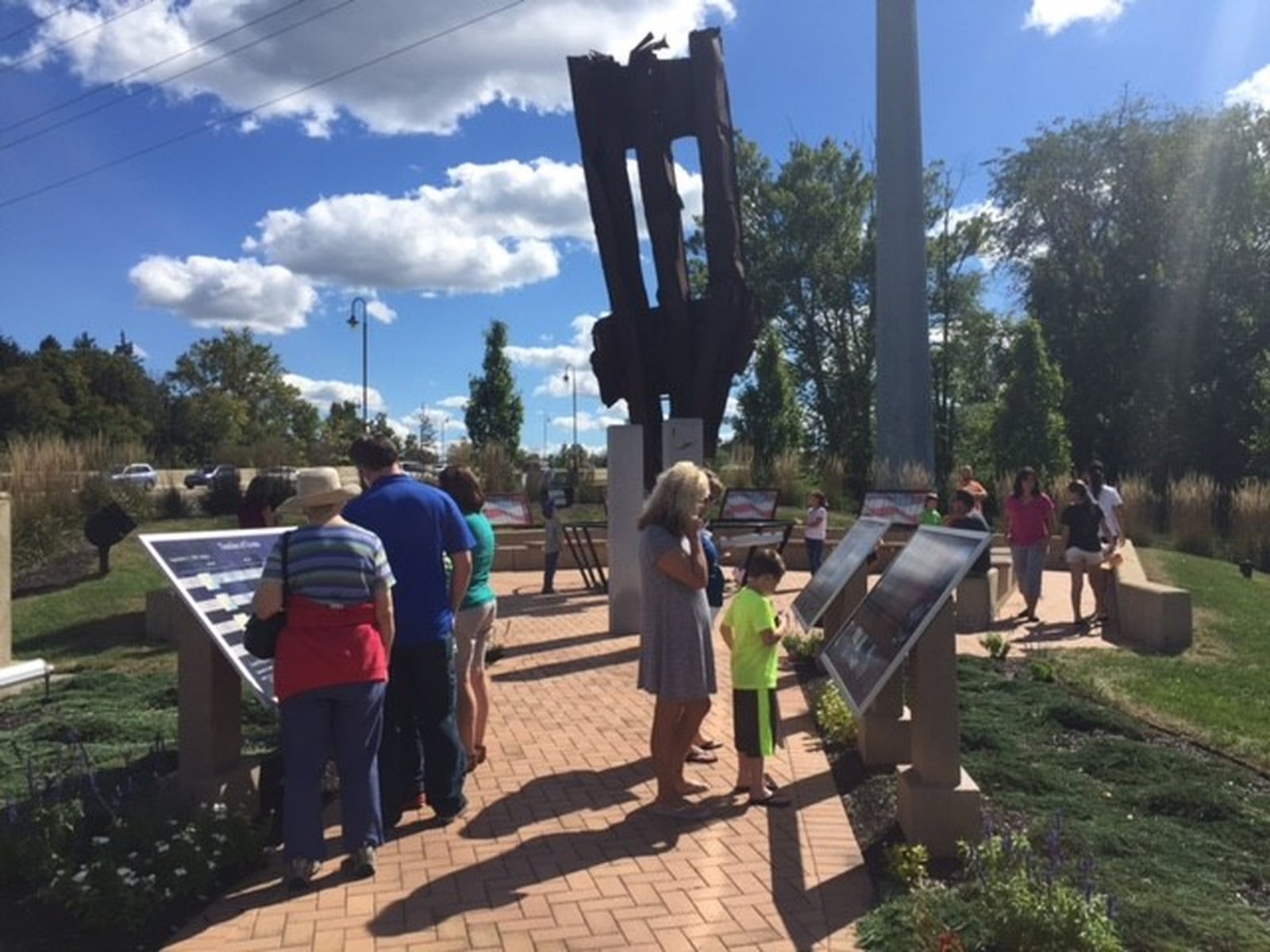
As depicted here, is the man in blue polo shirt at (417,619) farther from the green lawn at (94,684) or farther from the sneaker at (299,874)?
the green lawn at (94,684)

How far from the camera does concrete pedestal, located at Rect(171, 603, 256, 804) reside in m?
4.64

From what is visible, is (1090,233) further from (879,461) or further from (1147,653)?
(1147,653)

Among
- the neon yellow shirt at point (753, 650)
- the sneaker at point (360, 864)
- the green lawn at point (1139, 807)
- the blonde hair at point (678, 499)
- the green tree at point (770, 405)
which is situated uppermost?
the green tree at point (770, 405)

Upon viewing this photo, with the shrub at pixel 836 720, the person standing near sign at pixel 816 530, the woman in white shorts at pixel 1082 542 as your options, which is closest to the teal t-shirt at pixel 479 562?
the shrub at pixel 836 720

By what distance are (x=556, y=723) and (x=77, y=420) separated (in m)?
55.4

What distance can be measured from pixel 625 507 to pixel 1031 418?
21.7 meters

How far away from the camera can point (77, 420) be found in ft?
179

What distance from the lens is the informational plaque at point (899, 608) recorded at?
423 centimetres

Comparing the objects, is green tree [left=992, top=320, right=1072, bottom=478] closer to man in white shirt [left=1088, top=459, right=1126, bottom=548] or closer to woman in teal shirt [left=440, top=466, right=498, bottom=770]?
man in white shirt [left=1088, top=459, right=1126, bottom=548]

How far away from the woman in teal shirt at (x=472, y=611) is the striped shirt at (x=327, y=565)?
1.29 meters

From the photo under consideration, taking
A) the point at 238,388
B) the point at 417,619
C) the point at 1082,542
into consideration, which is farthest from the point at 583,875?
the point at 238,388

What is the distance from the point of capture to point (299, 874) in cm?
412

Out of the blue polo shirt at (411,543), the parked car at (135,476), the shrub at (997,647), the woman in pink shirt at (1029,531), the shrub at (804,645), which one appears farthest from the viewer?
the parked car at (135,476)

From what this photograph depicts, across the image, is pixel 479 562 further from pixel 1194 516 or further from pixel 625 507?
pixel 1194 516
